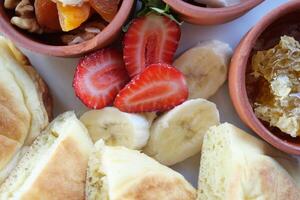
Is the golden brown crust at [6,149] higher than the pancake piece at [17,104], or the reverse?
the pancake piece at [17,104]

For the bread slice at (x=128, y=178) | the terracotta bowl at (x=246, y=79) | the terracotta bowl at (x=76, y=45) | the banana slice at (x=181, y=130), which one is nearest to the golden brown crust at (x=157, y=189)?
the bread slice at (x=128, y=178)

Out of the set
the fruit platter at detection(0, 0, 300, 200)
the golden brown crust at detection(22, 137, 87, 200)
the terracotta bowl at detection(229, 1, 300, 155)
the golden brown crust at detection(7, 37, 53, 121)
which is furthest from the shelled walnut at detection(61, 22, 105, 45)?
the terracotta bowl at detection(229, 1, 300, 155)

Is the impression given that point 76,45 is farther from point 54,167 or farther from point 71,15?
point 54,167

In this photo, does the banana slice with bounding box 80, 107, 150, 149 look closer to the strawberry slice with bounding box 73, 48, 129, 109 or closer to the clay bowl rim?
the strawberry slice with bounding box 73, 48, 129, 109

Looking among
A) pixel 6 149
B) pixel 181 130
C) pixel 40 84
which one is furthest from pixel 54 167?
pixel 181 130

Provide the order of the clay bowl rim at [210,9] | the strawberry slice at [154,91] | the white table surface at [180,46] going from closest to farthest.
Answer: the clay bowl rim at [210,9]
the strawberry slice at [154,91]
the white table surface at [180,46]

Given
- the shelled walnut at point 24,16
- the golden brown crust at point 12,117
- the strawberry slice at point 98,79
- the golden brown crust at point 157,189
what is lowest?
the golden brown crust at point 157,189

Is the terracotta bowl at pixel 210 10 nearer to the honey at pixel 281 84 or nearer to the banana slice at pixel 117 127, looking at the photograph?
the honey at pixel 281 84
